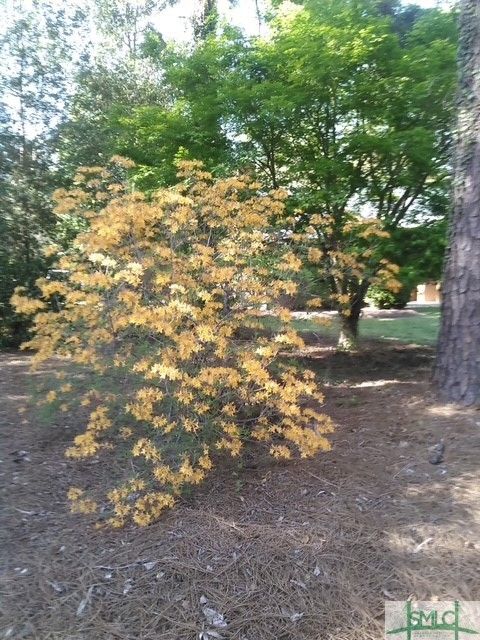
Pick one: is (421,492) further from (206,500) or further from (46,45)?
(46,45)

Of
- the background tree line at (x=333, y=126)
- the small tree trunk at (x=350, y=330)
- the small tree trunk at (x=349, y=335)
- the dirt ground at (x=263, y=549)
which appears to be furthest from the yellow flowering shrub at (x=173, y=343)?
the small tree trunk at (x=349, y=335)

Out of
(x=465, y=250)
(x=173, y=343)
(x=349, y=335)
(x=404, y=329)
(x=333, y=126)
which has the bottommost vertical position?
(x=404, y=329)

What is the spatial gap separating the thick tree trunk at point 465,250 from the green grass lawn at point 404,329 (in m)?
3.56

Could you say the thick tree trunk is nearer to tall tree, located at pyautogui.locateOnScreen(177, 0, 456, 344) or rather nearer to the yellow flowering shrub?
tall tree, located at pyautogui.locateOnScreen(177, 0, 456, 344)

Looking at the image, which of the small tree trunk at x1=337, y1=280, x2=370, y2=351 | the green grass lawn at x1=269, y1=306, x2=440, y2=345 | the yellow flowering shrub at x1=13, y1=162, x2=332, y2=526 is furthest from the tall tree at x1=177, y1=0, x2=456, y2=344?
the green grass lawn at x1=269, y1=306, x2=440, y2=345

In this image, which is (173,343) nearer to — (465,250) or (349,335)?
(465,250)

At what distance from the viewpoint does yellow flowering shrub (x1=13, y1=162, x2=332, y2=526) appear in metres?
3.56

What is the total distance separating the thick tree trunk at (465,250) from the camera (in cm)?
482

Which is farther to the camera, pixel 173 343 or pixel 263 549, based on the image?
pixel 173 343

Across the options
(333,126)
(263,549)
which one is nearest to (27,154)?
(333,126)

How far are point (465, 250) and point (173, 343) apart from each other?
2.76 m

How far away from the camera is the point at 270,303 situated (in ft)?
13.8

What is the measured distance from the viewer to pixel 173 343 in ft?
12.4

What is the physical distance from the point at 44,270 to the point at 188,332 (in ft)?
28.3
